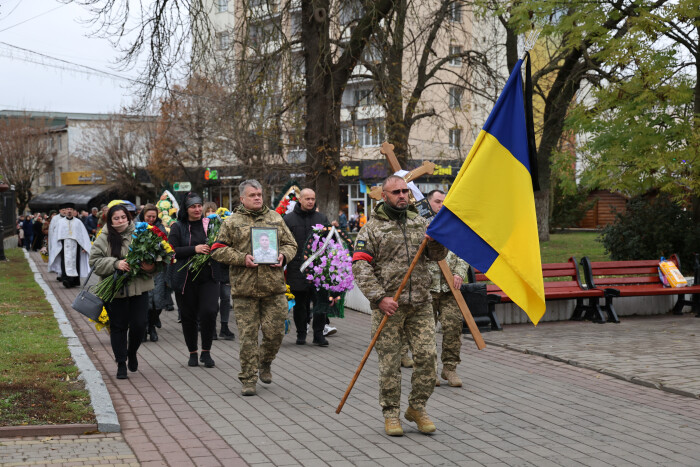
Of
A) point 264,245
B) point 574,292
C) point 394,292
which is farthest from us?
point 574,292

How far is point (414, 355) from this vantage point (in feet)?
20.7

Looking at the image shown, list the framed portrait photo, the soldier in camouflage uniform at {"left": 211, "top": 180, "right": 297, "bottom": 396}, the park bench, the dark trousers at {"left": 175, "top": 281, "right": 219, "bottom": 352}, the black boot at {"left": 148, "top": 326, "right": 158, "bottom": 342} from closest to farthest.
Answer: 1. the soldier in camouflage uniform at {"left": 211, "top": 180, "right": 297, "bottom": 396}
2. the framed portrait photo
3. the dark trousers at {"left": 175, "top": 281, "right": 219, "bottom": 352}
4. the black boot at {"left": 148, "top": 326, "right": 158, "bottom": 342}
5. the park bench

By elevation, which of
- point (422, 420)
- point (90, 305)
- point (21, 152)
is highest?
point (21, 152)

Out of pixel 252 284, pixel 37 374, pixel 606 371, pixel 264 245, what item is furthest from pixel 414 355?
pixel 37 374

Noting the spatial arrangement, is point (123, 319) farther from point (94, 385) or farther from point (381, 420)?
point (381, 420)

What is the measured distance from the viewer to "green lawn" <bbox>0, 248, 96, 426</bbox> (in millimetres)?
6574

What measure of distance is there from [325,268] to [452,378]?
319cm

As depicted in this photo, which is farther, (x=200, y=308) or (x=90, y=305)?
(x=200, y=308)

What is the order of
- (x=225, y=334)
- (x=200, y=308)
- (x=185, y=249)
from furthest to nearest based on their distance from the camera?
(x=225, y=334)
(x=185, y=249)
(x=200, y=308)

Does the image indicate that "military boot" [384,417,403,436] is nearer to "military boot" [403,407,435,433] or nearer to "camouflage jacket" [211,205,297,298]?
"military boot" [403,407,435,433]

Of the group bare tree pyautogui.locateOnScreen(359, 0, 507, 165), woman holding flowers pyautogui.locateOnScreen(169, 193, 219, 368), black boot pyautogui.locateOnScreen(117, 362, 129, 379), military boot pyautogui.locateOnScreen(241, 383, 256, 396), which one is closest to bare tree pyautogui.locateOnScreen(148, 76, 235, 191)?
bare tree pyautogui.locateOnScreen(359, 0, 507, 165)

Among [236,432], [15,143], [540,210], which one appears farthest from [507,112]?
[15,143]

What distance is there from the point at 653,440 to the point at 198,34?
36.7 feet

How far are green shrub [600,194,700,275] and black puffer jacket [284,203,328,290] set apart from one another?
915 centimetres
